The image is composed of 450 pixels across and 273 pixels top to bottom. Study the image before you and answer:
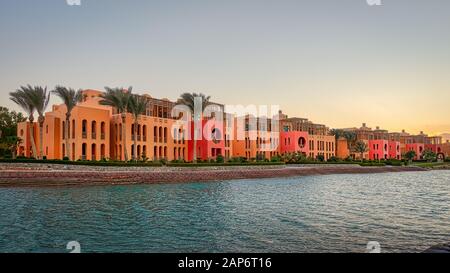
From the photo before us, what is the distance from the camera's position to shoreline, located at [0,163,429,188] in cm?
2753

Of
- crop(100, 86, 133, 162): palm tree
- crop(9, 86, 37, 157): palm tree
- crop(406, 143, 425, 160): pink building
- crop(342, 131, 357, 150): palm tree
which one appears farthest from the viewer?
crop(406, 143, 425, 160): pink building

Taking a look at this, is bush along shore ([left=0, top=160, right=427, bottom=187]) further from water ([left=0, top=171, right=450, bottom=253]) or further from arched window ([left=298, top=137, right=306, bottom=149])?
arched window ([left=298, top=137, right=306, bottom=149])

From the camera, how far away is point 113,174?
3228cm

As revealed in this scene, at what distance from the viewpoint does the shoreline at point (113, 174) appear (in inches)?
1084

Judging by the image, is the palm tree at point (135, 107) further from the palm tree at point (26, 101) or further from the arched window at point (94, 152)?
the palm tree at point (26, 101)

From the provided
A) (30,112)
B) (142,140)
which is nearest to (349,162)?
(142,140)

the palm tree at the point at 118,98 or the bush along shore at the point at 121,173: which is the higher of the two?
the palm tree at the point at 118,98

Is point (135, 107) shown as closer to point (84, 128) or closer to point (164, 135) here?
point (84, 128)

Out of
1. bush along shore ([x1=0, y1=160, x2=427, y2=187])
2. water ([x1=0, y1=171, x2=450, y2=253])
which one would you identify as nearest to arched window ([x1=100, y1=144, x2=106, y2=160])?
bush along shore ([x1=0, y1=160, x2=427, y2=187])

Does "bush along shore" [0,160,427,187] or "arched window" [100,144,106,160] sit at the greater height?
"arched window" [100,144,106,160]

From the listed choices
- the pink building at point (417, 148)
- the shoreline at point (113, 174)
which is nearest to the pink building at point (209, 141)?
the shoreline at point (113, 174)
